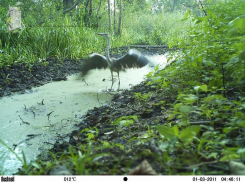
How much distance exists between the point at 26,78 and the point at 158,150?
4137mm

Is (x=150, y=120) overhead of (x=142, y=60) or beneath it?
beneath

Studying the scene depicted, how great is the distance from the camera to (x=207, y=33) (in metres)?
2.56

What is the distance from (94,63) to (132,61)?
0.79 metres

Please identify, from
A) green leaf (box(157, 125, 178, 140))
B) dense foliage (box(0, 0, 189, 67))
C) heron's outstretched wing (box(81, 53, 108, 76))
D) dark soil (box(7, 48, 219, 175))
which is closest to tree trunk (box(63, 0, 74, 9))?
dense foliage (box(0, 0, 189, 67))

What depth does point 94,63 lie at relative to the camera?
4711 millimetres

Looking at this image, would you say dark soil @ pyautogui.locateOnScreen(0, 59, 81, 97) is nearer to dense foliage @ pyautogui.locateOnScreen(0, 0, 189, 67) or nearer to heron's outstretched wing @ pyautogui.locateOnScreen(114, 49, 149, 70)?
dense foliage @ pyautogui.locateOnScreen(0, 0, 189, 67)

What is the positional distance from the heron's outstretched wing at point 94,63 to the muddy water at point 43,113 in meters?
0.32

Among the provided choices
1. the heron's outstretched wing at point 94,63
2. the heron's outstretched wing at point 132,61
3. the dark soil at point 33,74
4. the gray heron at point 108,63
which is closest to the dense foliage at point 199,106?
the dark soil at point 33,74

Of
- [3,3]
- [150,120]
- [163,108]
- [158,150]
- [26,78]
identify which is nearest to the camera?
[158,150]

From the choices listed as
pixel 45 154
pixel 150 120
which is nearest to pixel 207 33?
pixel 150 120

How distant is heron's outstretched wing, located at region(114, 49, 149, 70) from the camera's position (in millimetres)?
4348

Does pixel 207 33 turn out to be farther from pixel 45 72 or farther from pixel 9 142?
pixel 45 72

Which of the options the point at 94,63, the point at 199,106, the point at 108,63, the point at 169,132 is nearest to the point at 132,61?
the point at 108,63

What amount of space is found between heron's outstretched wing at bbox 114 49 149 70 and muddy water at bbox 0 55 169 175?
431mm
